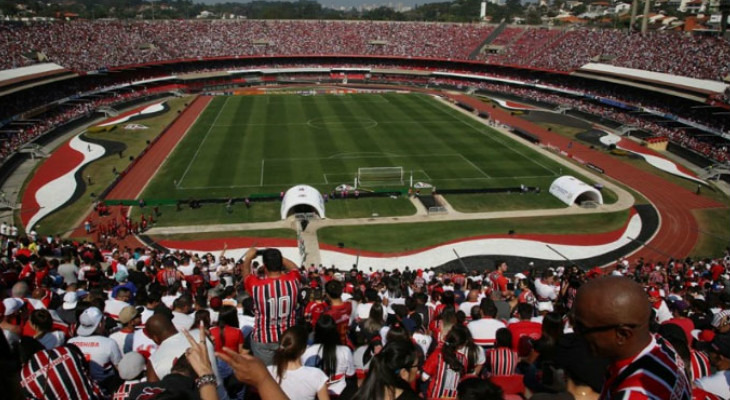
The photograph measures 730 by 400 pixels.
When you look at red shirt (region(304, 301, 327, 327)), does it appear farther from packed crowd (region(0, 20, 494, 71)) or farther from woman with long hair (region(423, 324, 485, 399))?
packed crowd (region(0, 20, 494, 71))

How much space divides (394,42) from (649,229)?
73.2 meters

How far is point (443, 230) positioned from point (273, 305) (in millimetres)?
25633

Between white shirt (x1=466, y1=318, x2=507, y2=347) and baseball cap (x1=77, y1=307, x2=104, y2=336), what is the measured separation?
20.7ft

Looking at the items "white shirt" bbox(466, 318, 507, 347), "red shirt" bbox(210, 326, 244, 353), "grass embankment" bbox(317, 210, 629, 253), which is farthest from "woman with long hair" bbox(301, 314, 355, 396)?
"grass embankment" bbox(317, 210, 629, 253)

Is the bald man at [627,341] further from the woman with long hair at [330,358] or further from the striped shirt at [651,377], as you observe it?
the woman with long hair at [330,358]

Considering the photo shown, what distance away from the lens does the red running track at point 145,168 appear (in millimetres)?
32381

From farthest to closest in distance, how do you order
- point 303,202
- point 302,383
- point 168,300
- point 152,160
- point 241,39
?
1. point 241,39
2. point 152,160
3. point 303,202
4. point 168,300
5. point 302,383

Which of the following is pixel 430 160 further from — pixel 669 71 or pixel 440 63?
pixel 440 63

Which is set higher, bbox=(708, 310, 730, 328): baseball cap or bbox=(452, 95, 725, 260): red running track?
bbox=(708, 310, 730, 328): baseball cap

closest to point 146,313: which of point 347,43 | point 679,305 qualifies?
point 679,305

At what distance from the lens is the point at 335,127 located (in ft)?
191

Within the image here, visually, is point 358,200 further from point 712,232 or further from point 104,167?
point 712,232

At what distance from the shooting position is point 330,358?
6668mm

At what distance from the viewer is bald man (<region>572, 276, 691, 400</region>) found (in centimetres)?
341
